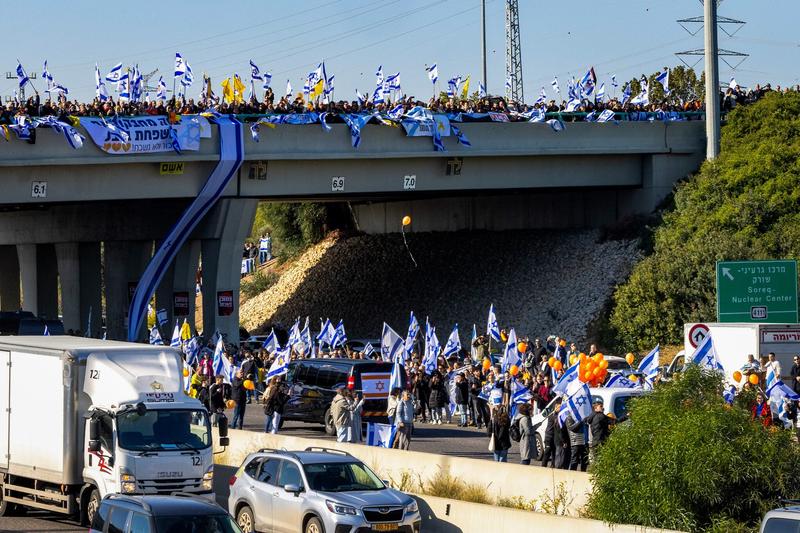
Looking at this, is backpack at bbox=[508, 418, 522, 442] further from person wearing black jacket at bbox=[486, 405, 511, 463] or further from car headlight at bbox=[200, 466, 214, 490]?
car headlight at bbox=[200, 466, 214, 490]

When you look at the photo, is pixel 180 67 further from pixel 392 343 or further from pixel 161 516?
pixel 161 516

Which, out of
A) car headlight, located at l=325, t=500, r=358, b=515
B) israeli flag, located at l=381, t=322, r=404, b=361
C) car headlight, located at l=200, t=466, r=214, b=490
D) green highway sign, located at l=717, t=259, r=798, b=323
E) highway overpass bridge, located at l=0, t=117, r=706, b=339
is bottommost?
car headlight, located at l=325, t=500, r=358, b=515

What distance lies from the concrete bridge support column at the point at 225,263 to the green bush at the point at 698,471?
107 feet

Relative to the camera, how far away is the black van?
3186 centimetres

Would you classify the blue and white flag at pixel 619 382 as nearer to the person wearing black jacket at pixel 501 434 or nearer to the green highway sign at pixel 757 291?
the person wearing black jacket at pixel 501 434

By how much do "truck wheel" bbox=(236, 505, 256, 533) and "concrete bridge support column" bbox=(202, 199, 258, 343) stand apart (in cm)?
2935

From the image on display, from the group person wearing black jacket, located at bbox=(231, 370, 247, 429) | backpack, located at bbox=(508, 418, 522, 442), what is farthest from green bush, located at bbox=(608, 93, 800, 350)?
backpack, located at bbox=(508, 418, 522, 442)

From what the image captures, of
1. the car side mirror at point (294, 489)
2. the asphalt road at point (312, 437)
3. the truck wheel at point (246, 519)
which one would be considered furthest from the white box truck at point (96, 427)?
the car side mirror at point (294, 489)

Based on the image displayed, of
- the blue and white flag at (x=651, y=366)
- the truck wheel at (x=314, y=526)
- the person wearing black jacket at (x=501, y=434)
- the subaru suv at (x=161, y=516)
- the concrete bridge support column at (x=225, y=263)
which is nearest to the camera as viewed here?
the subaru suv at (x=161, y=516)

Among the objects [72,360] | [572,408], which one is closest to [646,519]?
[572,408]

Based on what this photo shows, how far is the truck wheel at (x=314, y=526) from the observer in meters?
18.0

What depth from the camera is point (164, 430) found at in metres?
20.1

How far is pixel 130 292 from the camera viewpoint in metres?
56.2

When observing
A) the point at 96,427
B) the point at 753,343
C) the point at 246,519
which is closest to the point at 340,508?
the point at 246,519
